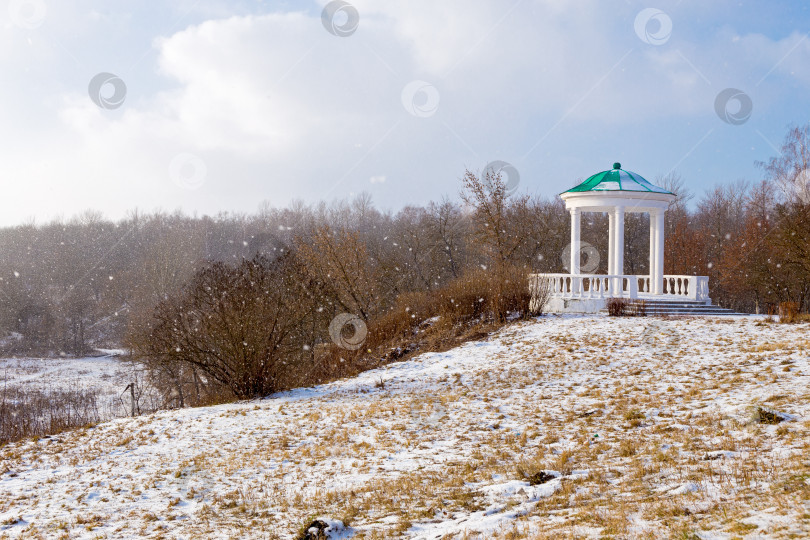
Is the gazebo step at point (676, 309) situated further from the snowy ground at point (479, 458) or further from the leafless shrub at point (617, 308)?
the snowy ground at point (479, 458)

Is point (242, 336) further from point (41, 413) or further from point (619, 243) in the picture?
point (619, 243)

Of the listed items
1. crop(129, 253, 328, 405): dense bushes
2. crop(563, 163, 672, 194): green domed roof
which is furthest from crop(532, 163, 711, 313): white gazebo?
crop(129, 253, 328, 405): dense bushes

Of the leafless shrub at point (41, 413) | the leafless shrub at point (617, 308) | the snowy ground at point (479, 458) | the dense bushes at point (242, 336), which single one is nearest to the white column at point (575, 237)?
the leafless shrub at point (617, 308)

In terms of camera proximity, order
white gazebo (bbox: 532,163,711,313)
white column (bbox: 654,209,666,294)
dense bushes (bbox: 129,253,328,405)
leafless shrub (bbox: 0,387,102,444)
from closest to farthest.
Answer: dense bushes (bbox: 129,253,328,405)
leafless shrub (bbox: 0,387,102,444)
white gazebo (bbox: 532,163,711,313)
white column (bbox: 654,209,666,294)

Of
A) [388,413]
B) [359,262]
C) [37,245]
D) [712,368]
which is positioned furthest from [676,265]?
[37,245]

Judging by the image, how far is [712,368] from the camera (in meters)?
9.79

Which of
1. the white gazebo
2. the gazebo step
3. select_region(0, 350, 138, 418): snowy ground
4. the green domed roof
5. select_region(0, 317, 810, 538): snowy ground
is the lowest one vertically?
select_region(0, 350, 138, 418): snowy ground

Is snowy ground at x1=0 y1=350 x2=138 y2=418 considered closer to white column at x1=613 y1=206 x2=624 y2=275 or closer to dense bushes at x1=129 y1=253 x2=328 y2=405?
dense bushes at x1=129 y1=253 x2=328 y2=405

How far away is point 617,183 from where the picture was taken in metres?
19.0

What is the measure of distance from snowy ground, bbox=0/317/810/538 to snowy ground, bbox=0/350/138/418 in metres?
17.7

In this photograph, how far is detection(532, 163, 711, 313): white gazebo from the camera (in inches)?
715

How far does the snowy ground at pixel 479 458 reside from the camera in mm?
4199

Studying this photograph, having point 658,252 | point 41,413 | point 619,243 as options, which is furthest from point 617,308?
point 41,413

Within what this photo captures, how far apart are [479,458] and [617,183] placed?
1492 centimetres
